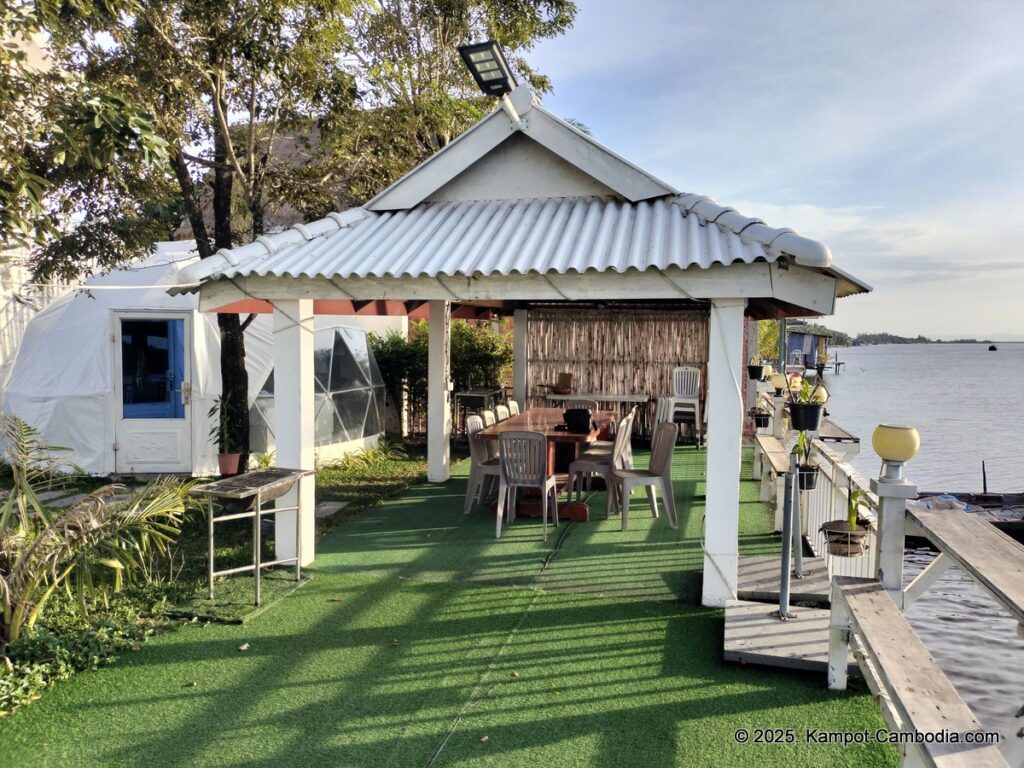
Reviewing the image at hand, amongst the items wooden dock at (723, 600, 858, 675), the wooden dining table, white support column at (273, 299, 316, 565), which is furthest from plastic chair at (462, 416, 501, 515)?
wooden dock at (723, 600, 858, 675)

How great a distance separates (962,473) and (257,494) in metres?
27.8

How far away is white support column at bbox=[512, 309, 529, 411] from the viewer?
1351cm

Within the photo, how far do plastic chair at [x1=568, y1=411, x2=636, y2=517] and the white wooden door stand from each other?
6062 millimetres

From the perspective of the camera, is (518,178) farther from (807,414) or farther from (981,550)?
(981,550)

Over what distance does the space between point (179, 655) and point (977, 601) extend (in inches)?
428

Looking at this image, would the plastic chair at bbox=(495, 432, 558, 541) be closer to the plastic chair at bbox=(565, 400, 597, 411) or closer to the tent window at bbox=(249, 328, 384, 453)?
the tent window at bbox=(249, 328, 384, 453)

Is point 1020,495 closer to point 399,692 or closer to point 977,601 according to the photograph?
point 977,601

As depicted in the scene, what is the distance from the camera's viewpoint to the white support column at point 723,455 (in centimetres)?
517

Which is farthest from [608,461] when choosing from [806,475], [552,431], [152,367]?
[152,367]

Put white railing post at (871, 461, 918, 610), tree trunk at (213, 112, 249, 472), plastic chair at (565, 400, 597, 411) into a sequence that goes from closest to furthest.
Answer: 1. white railing post at (871, 461, 918, 610)
2. tree trunk at (213, 112, 249, 472)
3. plastic chair at (565, 400, 597, 411)

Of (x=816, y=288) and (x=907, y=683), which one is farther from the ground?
(x=816, y=288)

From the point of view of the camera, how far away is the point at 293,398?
6152mm

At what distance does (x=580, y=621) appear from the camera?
16.6 ft

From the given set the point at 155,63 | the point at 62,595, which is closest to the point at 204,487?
the point at 62,595
